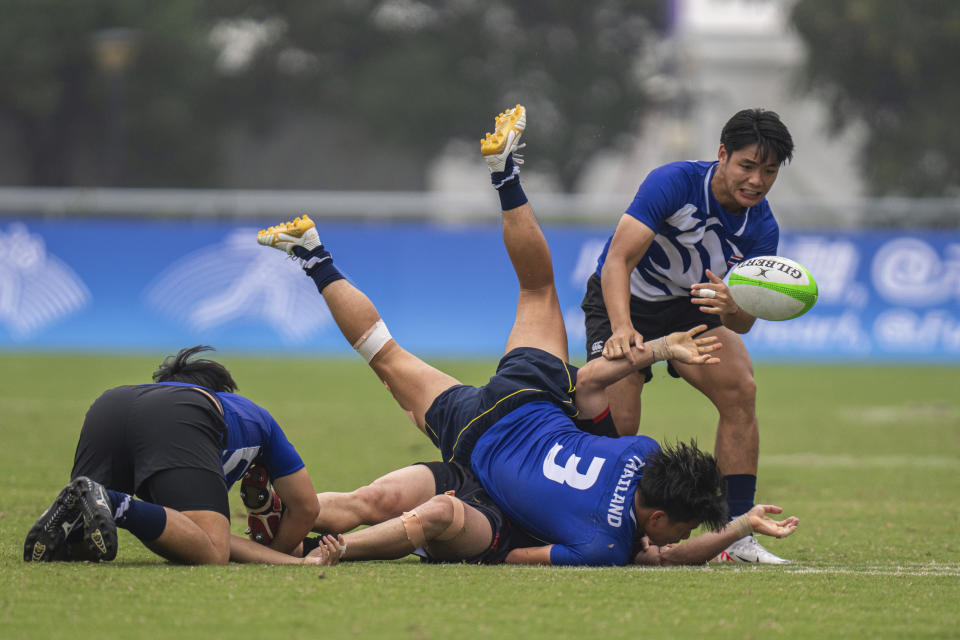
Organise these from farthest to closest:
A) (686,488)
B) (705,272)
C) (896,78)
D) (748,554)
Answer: (896,78) < (705,272) < (748,554) < (686,488)

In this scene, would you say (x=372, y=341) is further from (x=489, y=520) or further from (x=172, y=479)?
(x=172, y=479)

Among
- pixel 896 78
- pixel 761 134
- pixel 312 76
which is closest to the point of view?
pixel 761 134

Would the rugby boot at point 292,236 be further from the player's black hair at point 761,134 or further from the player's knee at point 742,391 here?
the player's knee at point 742,391

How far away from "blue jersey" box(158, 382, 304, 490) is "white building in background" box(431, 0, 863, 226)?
32439mm

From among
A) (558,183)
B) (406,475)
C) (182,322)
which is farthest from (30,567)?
(558,183)

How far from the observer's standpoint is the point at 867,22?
1299 inches

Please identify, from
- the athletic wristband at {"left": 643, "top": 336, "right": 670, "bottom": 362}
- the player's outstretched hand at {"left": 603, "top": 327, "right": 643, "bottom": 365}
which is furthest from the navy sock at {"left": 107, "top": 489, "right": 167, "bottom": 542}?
the athletic wristband at {"left": 643, "top": 336, "right": 670, "bottom": 362}

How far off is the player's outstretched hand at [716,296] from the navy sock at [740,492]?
3.08 ft

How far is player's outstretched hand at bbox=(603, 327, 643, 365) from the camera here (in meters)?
6.25

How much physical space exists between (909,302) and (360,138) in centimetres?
2586

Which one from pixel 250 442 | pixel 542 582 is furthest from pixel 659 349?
pixel 250 442

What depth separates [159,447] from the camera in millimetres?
5414

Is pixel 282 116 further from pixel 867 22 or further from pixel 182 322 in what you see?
pixel 182 322

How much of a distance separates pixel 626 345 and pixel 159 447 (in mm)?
2320
